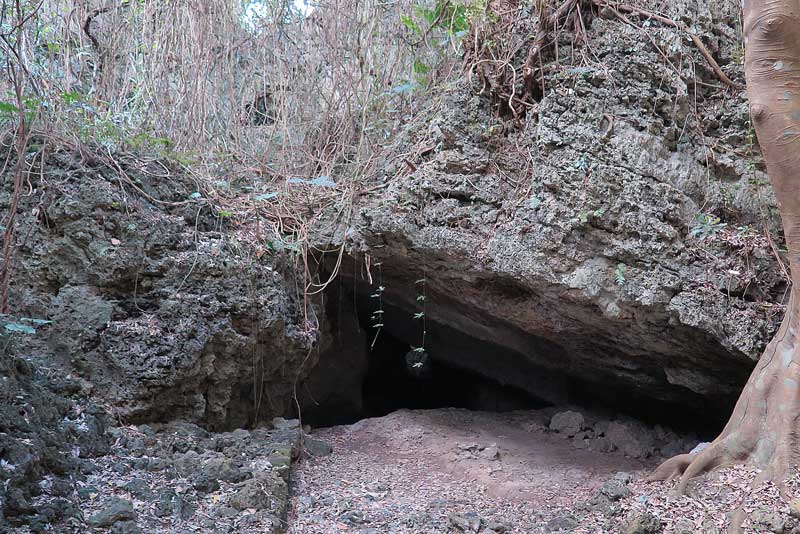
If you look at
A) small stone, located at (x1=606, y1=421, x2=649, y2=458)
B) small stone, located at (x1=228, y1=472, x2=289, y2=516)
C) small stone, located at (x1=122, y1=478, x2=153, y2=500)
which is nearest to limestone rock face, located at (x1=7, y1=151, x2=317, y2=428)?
small stone, located at (x1=122, y1=478, x2=153, y2=500)

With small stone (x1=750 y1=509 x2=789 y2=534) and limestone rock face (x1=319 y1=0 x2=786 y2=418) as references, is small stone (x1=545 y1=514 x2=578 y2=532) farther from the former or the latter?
limestone rock face (x1=319 y1=0 x2=786 y2=418)

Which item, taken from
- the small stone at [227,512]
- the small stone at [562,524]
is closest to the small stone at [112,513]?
the small stone at [227,512]

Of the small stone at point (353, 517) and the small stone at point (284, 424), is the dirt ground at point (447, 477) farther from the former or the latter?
the small stone at point (284, 424)

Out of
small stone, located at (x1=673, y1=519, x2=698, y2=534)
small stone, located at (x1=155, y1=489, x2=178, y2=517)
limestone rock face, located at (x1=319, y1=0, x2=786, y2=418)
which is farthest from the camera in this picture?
limestone rock face, located at (x1=319, y1=0, x2=786, y2=418)

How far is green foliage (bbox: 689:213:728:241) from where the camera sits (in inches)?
144

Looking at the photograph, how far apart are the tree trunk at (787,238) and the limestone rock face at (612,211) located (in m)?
0.40

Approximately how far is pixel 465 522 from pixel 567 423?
1.86m

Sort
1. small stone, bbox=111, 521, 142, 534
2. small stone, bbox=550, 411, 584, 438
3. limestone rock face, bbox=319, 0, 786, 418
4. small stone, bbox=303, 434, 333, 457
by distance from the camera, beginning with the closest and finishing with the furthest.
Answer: small stone, bbox=111, 521, 142, 534 → limestone rock face, bbox=319, 0, 786, 418 → small stone, bbox=303, 434, 333, 457 → small stone, bbox=550, 411, 584, 438

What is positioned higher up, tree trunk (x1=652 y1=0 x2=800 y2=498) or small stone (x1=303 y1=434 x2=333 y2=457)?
tree trunk (x1=652 y1=0 x2=800 y2=498)

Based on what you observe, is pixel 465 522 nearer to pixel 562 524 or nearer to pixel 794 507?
pixel 562 524

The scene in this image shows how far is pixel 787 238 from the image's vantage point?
3025 mm

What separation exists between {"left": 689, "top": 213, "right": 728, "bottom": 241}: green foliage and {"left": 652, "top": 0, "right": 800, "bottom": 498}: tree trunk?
629mm

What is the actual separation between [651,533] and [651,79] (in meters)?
2.47

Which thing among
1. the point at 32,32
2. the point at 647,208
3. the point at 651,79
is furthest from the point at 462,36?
the point at 32,32
